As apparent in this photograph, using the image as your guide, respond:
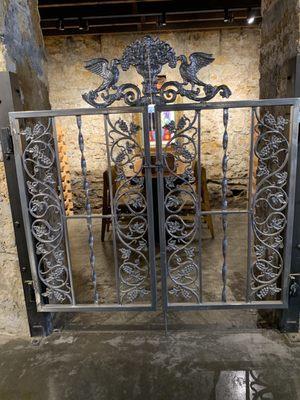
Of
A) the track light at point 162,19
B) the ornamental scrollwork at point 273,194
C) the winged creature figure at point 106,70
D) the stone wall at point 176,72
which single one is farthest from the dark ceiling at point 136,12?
the ornamental scrollwork at point 273,194

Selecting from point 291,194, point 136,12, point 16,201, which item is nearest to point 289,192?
point 291,194

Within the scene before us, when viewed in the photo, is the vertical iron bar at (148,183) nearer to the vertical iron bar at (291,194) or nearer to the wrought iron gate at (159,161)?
the wrought iron gate at (159,161)

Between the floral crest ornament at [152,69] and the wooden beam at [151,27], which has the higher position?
the wooden beam at [151,27]

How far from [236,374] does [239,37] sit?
487 cm

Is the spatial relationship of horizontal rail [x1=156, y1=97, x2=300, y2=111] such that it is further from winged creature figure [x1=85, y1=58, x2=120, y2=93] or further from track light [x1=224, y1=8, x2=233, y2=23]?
track light [x1=224, y1=8, x2=233, y2=23]

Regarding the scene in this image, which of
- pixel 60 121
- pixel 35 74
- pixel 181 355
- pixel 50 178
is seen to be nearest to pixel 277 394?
pixel 181 355

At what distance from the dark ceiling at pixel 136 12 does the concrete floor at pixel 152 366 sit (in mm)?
3509

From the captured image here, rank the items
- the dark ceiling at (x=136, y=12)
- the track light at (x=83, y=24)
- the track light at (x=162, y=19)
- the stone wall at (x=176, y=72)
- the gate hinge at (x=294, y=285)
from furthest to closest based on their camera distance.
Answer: the stone wall at (x=176, y=72), the track light at (x=83, y=24), the track light at (x=162, y=19), the dark ceiling at (x=136, y=12), the gate hinge at (x=294, y=285)

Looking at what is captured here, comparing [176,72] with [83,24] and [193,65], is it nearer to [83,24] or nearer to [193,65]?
[83,24]

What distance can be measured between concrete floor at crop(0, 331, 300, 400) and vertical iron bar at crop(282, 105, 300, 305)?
0.31 m

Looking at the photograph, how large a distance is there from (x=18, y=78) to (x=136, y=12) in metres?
3.02

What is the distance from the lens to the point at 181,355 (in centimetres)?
155

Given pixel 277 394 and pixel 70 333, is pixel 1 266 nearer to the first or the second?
pixel 70 333

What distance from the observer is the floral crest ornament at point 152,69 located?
135cm
